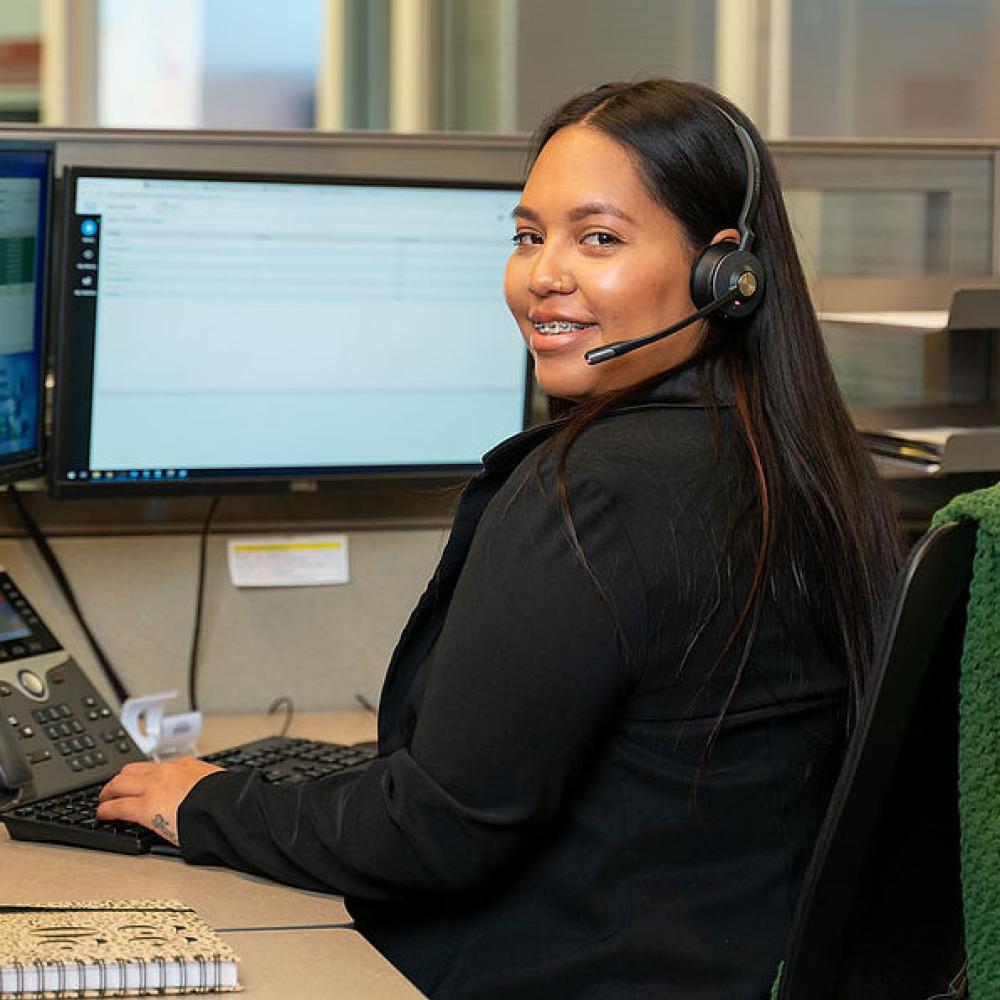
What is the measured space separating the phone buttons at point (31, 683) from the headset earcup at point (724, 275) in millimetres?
685

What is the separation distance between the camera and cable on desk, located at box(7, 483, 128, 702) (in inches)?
69.6

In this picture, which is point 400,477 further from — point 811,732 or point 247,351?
point 811,732

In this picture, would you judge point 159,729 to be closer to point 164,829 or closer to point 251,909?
point 164,829

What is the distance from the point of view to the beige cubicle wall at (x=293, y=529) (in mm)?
1787

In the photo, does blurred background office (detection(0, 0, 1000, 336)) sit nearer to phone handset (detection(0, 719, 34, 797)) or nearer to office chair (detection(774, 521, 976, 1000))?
phone handset (detection(0, 719, 34, 797))

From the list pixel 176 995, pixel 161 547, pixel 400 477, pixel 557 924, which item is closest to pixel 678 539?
pixel 557 924

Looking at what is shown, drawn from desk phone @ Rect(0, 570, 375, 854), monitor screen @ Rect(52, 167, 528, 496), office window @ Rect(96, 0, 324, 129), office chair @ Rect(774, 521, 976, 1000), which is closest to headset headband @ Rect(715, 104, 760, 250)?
office chair @ Rect(774, 521, 976, 1000)

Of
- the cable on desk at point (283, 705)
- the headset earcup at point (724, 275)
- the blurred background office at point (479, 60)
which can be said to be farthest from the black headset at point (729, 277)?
the blurred background office at point (479, 60)

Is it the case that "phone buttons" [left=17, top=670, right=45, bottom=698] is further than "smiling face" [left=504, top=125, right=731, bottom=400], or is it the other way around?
"phone buttons" [left=17, top=670, right=45, bottom=698]

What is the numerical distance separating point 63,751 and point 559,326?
0.58m

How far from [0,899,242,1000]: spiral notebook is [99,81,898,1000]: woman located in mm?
160

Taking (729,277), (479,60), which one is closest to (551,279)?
(729,277)

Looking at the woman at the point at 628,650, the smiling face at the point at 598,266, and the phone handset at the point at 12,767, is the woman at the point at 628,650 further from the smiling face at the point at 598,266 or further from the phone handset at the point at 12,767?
the phone handset at the point at 12,767

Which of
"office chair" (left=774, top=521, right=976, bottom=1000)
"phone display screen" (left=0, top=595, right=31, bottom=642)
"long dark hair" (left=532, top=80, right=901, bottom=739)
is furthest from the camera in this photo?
"phone display screen" (left=0, top=595, right=31, bottom=642)
